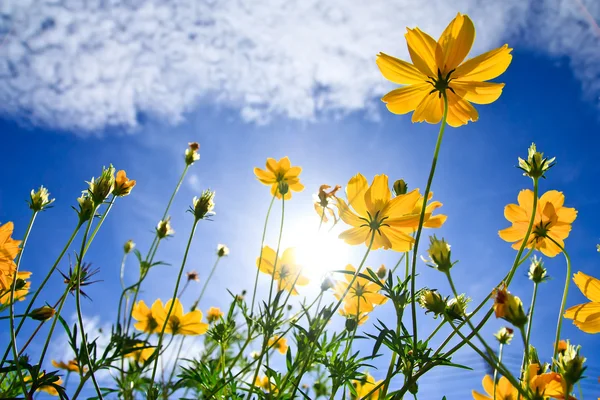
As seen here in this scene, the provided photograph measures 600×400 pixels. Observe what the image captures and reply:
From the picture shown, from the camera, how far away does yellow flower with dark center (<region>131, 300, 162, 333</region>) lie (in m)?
1.91

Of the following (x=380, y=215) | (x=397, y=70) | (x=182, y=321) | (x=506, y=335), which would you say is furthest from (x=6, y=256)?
(x=506, y=335)

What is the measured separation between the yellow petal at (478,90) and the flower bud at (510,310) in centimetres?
62

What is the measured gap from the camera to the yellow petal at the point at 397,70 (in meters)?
1.12

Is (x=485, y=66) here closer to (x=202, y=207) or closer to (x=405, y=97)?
(x=405, y=97)

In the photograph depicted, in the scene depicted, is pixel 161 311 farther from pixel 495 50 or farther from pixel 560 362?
pixel 495 50

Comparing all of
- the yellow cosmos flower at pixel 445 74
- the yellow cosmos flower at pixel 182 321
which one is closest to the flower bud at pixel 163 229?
the yellow cosmos flower at pixel 182 321

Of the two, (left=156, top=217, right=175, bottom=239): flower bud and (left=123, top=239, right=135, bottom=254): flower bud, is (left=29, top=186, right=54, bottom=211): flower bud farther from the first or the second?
(left=123, top=239, right=135, bottom=254): flower bud

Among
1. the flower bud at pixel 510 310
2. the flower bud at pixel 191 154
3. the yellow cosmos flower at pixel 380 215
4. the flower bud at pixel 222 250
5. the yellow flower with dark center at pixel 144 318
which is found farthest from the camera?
the flower bud at pixel 222 250

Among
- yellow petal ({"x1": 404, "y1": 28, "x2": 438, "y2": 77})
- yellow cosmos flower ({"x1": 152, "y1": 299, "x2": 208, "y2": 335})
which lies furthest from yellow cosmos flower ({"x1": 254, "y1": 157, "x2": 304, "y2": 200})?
yellow petal ({"x1": 404, "y1": 28, "x2": 438, "y2": 77})

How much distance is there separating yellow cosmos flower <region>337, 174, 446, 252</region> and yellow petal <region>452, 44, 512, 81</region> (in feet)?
1.18

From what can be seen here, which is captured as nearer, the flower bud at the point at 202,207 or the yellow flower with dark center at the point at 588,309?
the yellow flower with dark center at the point at 588,309

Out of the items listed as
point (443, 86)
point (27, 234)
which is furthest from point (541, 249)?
point (27, 234)

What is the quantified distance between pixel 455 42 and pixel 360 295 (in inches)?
36.4

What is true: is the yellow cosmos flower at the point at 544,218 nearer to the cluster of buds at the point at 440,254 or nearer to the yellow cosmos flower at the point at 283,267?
the cluster of buds at the point at 440,254
